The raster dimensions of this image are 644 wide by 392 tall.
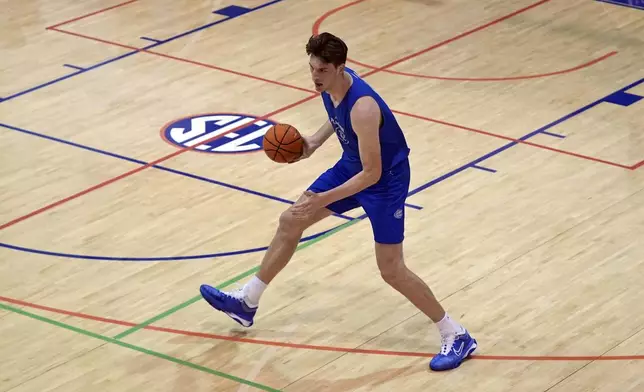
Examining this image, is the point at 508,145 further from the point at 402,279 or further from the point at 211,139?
the point at 402,279

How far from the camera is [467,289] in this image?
280 inches

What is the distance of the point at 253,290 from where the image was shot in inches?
260

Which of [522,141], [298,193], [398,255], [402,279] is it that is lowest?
[522,141]

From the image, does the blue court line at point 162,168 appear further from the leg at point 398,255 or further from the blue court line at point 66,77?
the leg at point 398,255

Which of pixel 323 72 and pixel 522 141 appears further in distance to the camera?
pixel 522 141

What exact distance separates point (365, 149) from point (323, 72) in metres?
0.40

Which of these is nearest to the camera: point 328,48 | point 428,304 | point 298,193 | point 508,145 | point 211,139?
point 328,48

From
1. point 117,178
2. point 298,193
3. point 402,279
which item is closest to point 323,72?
point 402,279

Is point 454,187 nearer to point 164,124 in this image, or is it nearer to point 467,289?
point 467,289

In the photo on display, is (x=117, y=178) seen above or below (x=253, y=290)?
below

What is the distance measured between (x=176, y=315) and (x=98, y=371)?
684 mm

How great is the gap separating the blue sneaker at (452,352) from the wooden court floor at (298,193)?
0.19 feet

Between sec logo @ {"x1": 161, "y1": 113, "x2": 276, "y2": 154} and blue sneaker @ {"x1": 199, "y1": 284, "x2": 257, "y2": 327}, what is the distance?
2691 mm

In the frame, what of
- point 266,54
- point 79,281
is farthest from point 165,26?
point 79,281
